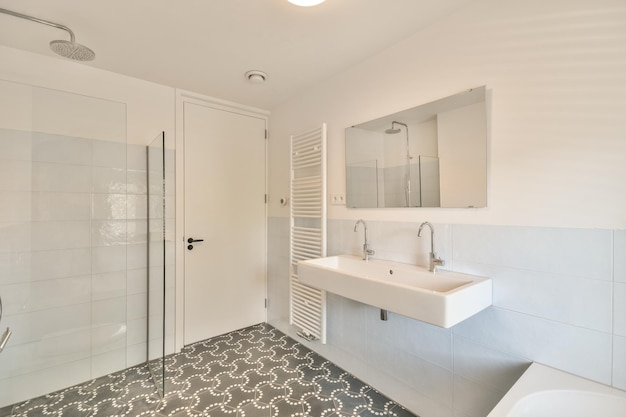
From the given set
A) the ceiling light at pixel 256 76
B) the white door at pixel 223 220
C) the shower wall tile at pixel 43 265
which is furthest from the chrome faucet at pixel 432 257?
the shower wall tile at pixel 43 265

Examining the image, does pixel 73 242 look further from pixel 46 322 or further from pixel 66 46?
pixel 66 46

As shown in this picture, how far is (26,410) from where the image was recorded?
73.0 inches

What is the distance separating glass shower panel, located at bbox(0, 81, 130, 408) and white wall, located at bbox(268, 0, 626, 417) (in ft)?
6.96

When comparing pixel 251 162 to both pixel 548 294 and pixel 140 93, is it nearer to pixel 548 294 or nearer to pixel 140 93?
pixel 140 93

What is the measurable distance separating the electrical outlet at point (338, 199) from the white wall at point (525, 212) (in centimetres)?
40

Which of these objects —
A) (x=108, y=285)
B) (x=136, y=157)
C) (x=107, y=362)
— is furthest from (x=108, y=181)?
(x=107, y=362)

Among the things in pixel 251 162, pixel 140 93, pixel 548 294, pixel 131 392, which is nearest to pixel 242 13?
pixel 140 93

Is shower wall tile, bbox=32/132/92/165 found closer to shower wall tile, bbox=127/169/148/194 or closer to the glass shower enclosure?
the glass shower enclosure

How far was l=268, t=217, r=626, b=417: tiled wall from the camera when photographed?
1.16 metres

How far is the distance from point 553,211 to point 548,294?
38 cm

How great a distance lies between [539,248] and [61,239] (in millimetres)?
2995

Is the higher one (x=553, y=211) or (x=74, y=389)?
(x=553, y=211)

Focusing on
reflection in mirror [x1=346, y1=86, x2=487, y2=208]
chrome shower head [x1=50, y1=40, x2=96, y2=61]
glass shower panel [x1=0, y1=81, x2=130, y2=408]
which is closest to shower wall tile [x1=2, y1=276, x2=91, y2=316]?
glass shower panel [x1=0, y1=81, x2=130, y2=408]

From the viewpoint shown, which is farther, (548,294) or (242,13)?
(242,13)
